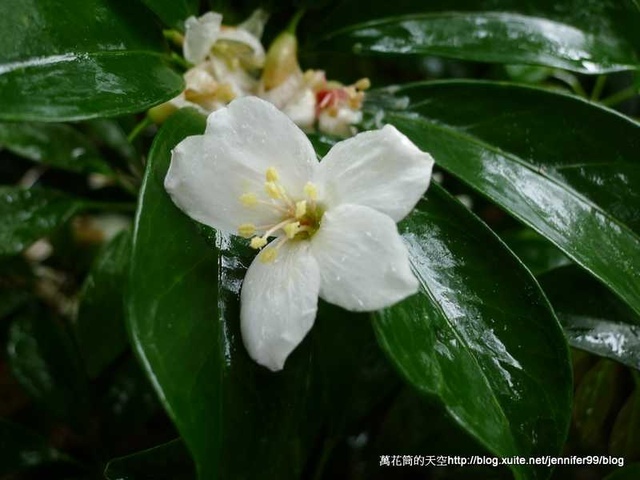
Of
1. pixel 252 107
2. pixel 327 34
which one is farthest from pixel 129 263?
pixel 327 34

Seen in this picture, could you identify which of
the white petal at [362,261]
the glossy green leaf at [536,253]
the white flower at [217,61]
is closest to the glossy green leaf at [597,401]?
the glossy green leaf at [536,253]

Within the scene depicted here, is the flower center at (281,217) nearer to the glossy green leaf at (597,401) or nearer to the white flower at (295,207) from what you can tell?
the white flower at (295,207)

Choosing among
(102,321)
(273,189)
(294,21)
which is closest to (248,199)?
(273,189)

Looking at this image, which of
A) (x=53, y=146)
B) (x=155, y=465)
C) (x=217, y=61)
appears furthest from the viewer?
(x=53, y=146)

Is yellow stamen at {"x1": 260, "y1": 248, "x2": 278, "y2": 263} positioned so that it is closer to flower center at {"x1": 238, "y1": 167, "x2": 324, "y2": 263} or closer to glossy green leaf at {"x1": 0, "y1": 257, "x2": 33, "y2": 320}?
flower center at {"x1": 238, "y1": 167, "x2": 324, "y2": 263}

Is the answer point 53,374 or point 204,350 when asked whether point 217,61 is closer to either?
point 204,350

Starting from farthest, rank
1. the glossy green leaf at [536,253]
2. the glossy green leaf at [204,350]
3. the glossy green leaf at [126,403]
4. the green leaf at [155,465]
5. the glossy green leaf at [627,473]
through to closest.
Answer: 1. the glossy green leaf at [126,403]
2. the glossy green leaf at [536,253]
3. the glossy green leaf at [627,473]
4. the green leaf at [155,465]
5. the glossy green leaf at [204,350]

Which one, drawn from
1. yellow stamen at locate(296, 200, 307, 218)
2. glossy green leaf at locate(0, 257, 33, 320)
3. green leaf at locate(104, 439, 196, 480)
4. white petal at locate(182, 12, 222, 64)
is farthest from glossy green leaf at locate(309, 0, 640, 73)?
glossy green leaf at locate(0, 257, 33, 320)
